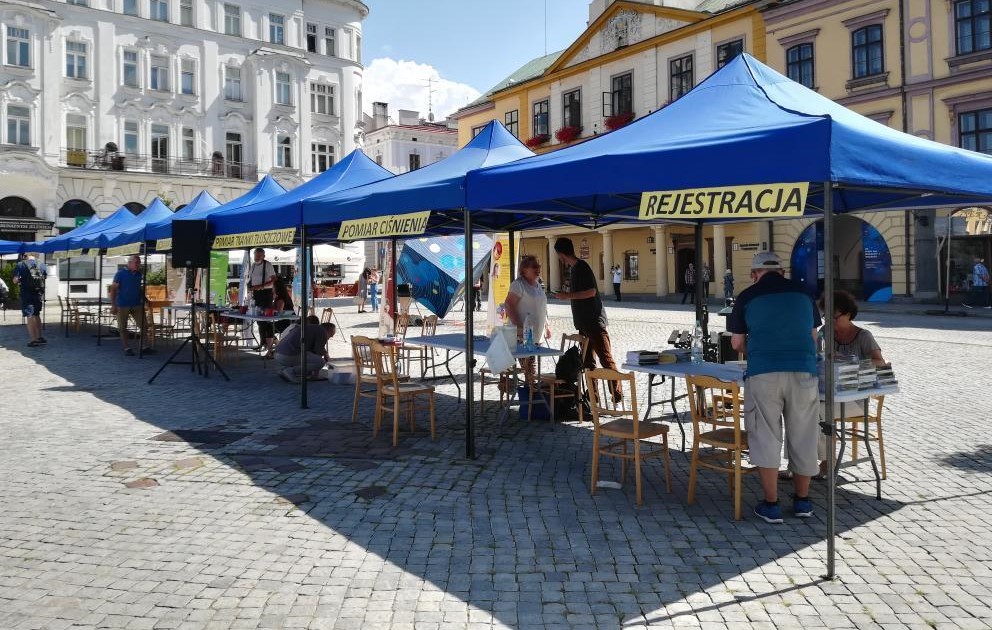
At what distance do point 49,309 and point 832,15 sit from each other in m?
33.0

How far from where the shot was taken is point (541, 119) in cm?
4234

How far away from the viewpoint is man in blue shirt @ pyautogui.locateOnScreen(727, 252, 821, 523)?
4.88 metres

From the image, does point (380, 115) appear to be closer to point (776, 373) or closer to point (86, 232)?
point (86, 232)

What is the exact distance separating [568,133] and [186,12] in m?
20.3

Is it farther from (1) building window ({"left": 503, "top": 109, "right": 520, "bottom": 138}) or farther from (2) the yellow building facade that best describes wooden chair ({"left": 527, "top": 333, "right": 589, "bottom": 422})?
(1) building window ({"left": 503, "top": 109, "right": 520, "bottom": 138})

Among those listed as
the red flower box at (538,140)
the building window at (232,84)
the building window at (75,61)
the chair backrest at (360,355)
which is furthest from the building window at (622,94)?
the chair backrest at (360,355)

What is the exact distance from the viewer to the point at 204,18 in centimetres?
3916

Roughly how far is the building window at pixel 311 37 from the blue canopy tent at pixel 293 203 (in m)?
34.5

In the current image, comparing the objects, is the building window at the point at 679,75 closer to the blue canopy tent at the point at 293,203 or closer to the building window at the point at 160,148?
the building window at the point at 160,148

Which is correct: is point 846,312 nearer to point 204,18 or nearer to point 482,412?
point 482,412

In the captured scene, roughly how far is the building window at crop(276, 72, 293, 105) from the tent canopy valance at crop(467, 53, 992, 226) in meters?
38.5

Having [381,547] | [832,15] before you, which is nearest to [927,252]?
[832,15]

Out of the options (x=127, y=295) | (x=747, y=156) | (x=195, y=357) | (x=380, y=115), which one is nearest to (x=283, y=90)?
(x=380, y=115)

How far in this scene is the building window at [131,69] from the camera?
1468 inches
